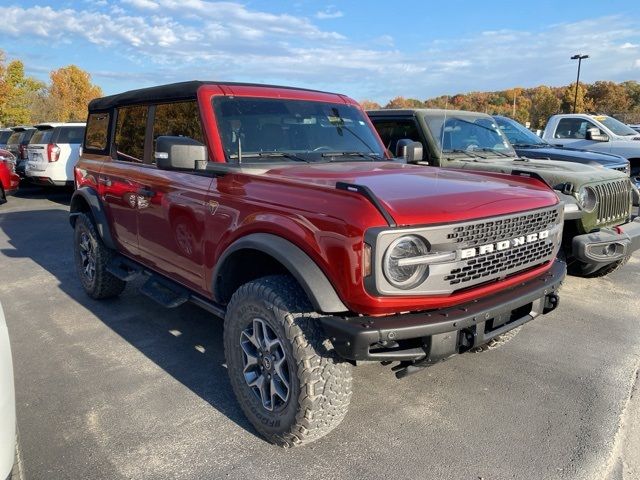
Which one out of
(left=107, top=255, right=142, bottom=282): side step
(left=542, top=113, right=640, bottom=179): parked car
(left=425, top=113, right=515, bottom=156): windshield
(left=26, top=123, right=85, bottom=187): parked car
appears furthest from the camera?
(left=26, top=123, right=85, bottom=187): parked car

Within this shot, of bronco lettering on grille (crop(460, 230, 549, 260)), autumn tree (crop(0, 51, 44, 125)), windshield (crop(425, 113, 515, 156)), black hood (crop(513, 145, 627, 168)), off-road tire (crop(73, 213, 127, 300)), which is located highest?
autumn tree (crop(0, 51, 44, 125))

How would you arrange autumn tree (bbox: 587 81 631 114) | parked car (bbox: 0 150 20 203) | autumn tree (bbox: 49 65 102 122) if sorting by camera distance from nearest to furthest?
parked car (bbox: 0 150 20 203) < autumn tree (bbox: 587 81 631 114) < autumn tree (bbox: 49 65 102 122)

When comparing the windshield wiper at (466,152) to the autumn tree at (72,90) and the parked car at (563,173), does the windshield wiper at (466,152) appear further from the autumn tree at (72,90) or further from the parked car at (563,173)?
the autumn tree at (72,90)

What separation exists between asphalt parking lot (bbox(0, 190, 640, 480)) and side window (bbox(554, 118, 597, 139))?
740 centimetres

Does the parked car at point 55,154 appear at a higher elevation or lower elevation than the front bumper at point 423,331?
higher

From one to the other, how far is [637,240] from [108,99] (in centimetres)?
551

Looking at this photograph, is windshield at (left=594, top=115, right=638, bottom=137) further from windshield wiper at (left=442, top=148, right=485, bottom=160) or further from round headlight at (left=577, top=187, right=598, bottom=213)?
round headlight at (left=577, top=187, right=598, bottom=213)

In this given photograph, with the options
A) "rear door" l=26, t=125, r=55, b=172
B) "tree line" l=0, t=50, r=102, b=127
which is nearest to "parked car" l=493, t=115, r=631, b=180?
"rear door" l=26, t=125, r=55, b=172

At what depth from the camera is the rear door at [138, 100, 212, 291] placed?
3.47 m

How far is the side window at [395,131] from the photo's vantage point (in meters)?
6.71

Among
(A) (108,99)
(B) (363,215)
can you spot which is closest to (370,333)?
(B) (363,215)

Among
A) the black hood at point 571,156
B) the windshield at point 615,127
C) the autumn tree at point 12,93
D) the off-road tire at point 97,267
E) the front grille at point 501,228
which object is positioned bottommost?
the off-road tire at point 97,267

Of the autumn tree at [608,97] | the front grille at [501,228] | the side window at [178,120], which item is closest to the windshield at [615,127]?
the front grille at [501,228]

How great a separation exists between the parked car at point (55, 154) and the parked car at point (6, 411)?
1175 centimetres
